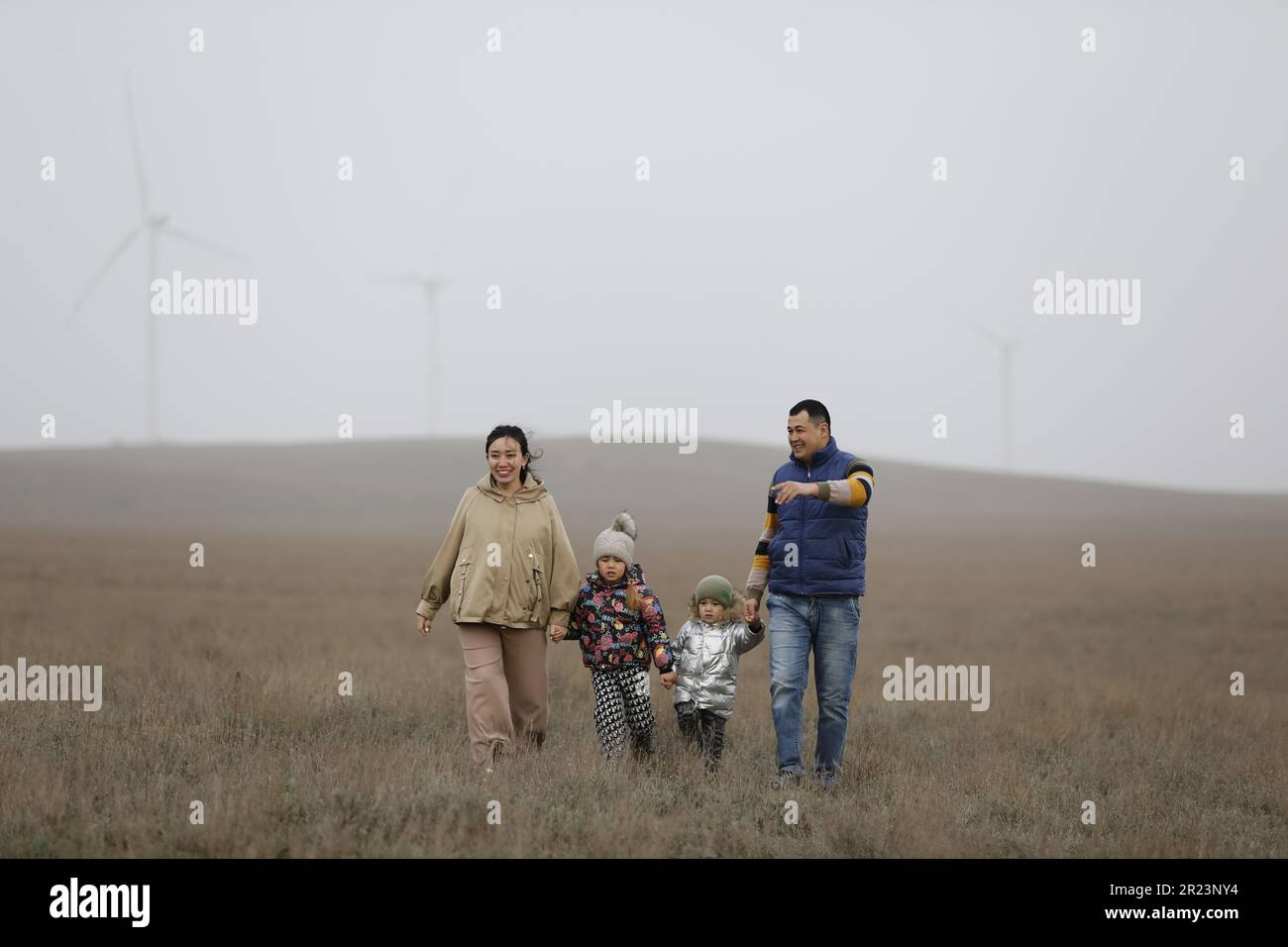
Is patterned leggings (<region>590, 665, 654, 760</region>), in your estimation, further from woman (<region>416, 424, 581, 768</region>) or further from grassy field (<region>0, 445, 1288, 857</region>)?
woman (<region>416, 424, 581, 768</region>)

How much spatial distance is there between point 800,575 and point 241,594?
1858cm

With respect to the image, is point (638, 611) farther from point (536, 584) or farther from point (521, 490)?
point (521, 490)

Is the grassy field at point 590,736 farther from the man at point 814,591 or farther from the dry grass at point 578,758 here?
the man at point 814,591

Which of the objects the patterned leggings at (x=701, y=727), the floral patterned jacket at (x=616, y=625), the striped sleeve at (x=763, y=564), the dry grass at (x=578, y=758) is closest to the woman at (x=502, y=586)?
the floral patterned jacket at (x=616, y=625)

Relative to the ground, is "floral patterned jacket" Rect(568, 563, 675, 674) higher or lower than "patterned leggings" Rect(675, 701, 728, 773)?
higher

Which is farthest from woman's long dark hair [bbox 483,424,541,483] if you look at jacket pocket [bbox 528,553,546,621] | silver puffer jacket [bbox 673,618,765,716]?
silver puffer jacket [bbox 673,618,765,716]

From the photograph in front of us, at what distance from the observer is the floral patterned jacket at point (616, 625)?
732 cm

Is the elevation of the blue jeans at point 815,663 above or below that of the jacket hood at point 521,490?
below

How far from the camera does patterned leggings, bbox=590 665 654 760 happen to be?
291 inches

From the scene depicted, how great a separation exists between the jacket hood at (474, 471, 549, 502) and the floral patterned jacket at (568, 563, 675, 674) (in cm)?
70

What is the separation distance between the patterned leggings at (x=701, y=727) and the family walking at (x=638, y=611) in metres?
0.01

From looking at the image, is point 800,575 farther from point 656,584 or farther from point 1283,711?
point 656,584

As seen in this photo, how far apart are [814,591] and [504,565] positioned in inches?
78.5

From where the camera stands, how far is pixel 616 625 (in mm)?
7363
